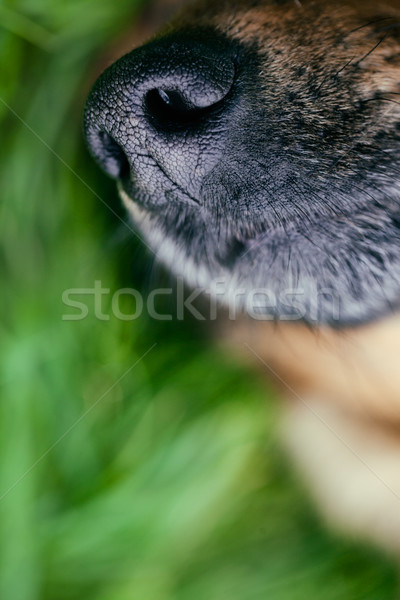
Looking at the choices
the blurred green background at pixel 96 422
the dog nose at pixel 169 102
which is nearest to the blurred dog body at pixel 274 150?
the dog nose at pixel 169 102

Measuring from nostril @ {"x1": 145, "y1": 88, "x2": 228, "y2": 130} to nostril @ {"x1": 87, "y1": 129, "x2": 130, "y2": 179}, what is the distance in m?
0.07

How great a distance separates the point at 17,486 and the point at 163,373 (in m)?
0.29

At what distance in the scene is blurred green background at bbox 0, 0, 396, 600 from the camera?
860mm

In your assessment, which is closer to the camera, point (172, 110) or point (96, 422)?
point (172, 110)

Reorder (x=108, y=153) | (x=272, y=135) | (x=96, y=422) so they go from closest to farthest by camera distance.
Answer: (x=272, y=135) → (x=108, y=153) → (x=96, y=422)

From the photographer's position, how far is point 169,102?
53 centimetres

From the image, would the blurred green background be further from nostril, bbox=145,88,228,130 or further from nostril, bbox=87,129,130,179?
nostril, bbox=145,88,228,130

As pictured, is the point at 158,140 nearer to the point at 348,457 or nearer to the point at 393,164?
the point at 393,164

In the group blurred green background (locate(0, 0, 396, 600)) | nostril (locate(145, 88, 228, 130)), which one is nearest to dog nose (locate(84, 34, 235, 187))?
nostril (locate(145, 88, 228, 130))

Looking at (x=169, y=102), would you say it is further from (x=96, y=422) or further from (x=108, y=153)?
(x=96, y=422)

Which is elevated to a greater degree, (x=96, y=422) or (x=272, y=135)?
(x=272, y=135)

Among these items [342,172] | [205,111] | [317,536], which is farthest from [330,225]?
[317,536]

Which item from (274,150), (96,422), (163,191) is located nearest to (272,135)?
(274,150)

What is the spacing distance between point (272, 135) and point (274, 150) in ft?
0.04
